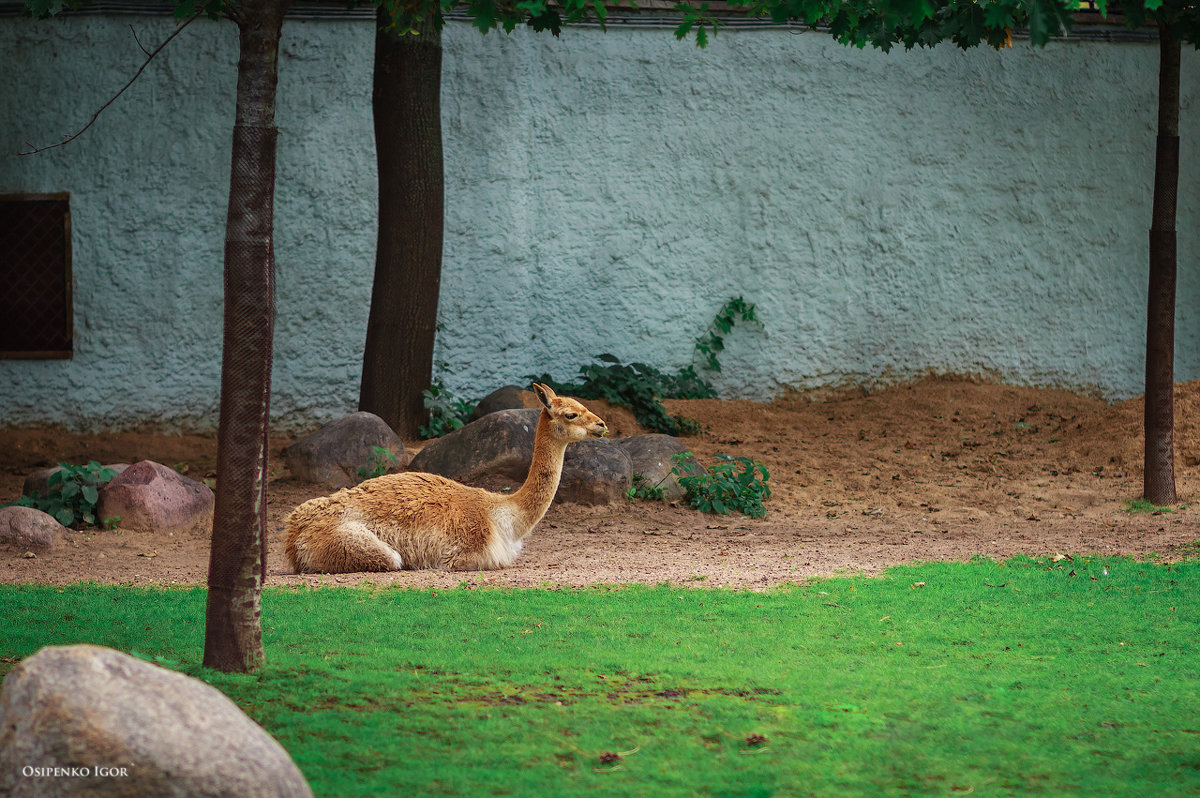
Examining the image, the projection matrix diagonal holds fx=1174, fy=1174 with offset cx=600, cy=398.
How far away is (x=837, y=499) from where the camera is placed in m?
9.75

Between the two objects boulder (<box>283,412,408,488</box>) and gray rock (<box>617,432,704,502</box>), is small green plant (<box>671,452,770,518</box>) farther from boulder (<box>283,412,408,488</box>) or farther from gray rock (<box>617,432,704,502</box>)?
boulder (<box>283,412,408,488</box>)

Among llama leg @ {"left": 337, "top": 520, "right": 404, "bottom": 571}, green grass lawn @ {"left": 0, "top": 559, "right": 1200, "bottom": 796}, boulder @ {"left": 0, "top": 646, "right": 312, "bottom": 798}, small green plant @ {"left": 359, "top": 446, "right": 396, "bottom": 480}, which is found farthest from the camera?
small green plant @ {"left": 359, "top": 446, "right": 396, "bottom": 480}

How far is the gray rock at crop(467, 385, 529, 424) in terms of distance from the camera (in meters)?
→ 11.3

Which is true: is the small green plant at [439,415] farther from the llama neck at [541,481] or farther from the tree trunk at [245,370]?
the tree trunk at [245,370]

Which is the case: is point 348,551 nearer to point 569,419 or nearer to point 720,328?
point 569,419

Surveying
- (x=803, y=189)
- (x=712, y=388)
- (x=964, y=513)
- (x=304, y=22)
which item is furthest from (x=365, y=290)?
(x=964, y=513)

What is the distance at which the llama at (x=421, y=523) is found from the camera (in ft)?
22.7

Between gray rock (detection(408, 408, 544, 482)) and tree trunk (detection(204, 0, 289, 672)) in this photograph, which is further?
gray rock (detection(408, 408, 544, 482))

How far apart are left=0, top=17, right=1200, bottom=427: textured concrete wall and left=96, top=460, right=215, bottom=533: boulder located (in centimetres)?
380

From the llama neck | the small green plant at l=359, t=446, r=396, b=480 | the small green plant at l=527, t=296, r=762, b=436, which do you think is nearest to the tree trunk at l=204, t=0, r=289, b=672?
the llama neck

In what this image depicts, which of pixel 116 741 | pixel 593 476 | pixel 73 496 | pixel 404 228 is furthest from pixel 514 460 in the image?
pixel 116 741

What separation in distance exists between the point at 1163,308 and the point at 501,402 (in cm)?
582

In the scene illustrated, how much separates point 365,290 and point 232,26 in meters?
2.99

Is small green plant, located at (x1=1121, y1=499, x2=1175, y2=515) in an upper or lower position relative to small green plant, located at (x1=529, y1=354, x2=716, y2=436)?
lower
